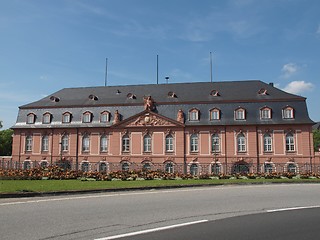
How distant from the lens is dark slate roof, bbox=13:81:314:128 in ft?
137

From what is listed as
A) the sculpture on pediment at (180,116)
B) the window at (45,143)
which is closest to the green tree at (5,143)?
the window at (45,143)

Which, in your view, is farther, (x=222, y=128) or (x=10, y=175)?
(x=222, y=128)

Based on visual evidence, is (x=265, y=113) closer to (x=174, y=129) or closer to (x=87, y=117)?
(x=174, y=129)

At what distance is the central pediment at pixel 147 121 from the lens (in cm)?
4325

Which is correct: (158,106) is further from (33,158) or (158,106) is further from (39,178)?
(39,178)

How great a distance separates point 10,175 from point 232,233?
21.2 meters

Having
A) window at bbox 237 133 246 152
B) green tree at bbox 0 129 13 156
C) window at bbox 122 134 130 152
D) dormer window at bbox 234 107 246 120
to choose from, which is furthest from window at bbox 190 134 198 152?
green tree at bbox 0 129 13 156

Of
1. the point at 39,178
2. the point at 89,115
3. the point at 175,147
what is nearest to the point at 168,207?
the point at 39,178


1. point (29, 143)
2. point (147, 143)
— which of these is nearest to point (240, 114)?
point (147, 143)

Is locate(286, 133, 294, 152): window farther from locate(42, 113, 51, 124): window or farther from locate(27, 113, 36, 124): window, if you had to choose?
locate(27, 113, 36, 124): window

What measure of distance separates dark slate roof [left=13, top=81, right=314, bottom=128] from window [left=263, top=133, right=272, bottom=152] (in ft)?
5.71

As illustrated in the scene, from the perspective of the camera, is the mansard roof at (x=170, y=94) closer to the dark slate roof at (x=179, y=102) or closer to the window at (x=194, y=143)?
the dark slate roof at (x=179, y=102)

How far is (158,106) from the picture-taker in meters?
44.7

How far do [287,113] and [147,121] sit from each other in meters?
18.3
